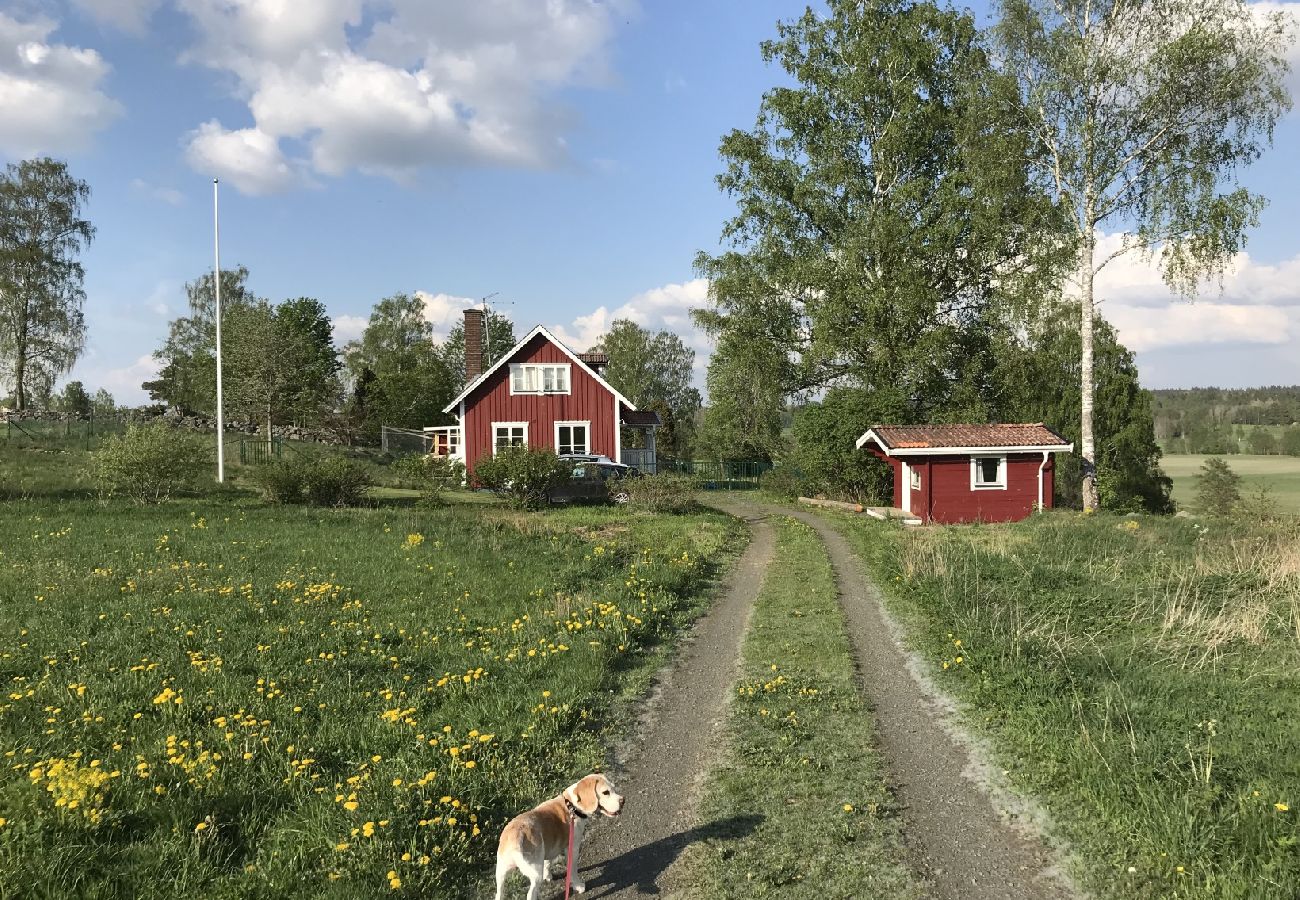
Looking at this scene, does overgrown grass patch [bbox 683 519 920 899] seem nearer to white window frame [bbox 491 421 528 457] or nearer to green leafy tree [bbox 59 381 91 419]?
white window frame [bbox 491 421 528 457]

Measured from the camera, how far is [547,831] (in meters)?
4.61

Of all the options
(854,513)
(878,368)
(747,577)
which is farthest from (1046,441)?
(747,577)

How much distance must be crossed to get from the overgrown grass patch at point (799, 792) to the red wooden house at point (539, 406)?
25602 mm

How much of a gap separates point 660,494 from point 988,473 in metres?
10.8

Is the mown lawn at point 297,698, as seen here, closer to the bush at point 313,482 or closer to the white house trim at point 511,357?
the bush at point 313,482

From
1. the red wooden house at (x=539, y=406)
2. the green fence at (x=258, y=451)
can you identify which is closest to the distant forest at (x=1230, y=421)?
the red wooden house at (x=539, y=406)

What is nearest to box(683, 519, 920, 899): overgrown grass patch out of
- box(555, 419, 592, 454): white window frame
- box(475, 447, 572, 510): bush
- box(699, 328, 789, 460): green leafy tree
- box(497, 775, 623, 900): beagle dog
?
box(497, 775, 623, 900): beagle dog

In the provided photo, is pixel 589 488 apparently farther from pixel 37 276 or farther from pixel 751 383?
pixel 37 276

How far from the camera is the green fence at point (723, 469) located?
46.2 m

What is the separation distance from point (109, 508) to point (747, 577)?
16826 mm

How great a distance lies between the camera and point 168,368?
2665 inches

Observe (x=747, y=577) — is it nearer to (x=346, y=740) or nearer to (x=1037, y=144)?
(x=346, y=740)

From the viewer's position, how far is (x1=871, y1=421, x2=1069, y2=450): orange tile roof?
2433 centimetres

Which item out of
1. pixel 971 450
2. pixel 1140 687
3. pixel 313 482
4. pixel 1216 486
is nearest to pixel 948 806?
pixel 1140 687
